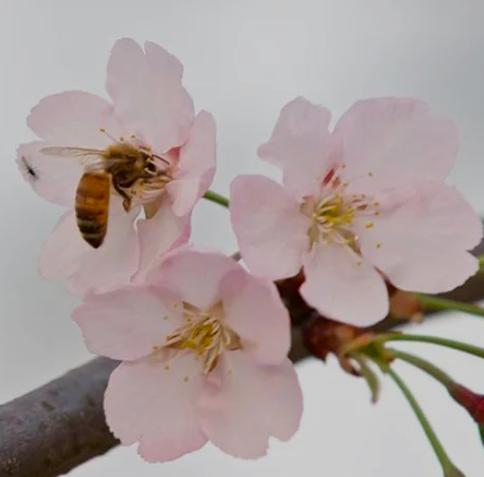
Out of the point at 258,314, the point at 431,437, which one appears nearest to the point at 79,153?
the point at 258,314

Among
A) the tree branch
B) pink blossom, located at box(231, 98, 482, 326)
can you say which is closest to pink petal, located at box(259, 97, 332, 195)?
pink blossom, located at box(231, 98, 482, 326)

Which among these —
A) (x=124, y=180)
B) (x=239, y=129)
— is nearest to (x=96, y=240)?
(x=124, y=180)

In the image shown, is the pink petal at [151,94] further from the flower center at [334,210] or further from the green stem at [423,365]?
the green stem at [423,365]

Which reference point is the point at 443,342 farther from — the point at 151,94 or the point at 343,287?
the point at 151,94

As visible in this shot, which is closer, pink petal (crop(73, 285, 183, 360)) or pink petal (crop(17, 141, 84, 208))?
pink petal (crop(73, 285, 183, 360))

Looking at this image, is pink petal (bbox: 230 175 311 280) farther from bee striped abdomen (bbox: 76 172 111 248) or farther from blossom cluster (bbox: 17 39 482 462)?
bee striped abdomen (bbox: 76 172 111 248)

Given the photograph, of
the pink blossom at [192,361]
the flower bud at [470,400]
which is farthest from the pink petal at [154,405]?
→ the flower bud at [470,400]
